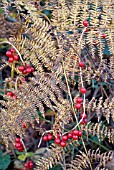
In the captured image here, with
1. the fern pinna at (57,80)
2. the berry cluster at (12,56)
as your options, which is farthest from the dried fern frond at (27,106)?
the berry cluster at (12,56)

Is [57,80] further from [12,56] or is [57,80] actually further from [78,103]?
[12,56]

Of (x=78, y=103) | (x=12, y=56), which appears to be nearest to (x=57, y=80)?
(x=78, y=103)

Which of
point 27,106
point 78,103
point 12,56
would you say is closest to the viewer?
point 27,106

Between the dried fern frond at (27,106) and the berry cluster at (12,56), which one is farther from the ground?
the berry cluster at (12,56)

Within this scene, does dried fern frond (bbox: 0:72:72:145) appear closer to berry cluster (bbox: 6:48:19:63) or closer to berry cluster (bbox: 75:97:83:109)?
berry cluster (bbox: 75:97:83:109)

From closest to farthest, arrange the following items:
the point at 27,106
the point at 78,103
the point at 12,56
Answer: the point at 27,106, the point at 78,103, the point at 12,56

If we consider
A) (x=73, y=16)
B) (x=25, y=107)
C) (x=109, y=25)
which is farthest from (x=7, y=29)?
(x=25, y=107)

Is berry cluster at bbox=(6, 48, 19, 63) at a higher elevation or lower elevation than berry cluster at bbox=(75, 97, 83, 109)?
higher

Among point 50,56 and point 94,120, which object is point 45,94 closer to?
point 50,56

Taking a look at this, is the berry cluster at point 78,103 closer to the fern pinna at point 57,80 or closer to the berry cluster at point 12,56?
the fern pinna at point 57,80

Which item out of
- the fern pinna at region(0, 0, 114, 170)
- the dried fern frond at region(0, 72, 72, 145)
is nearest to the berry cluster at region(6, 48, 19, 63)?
the fern pinna at region(0, 0, 114, 170)

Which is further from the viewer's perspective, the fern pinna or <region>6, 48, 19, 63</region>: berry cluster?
<region>6, 48, 19, 63</region>: berry cluster
